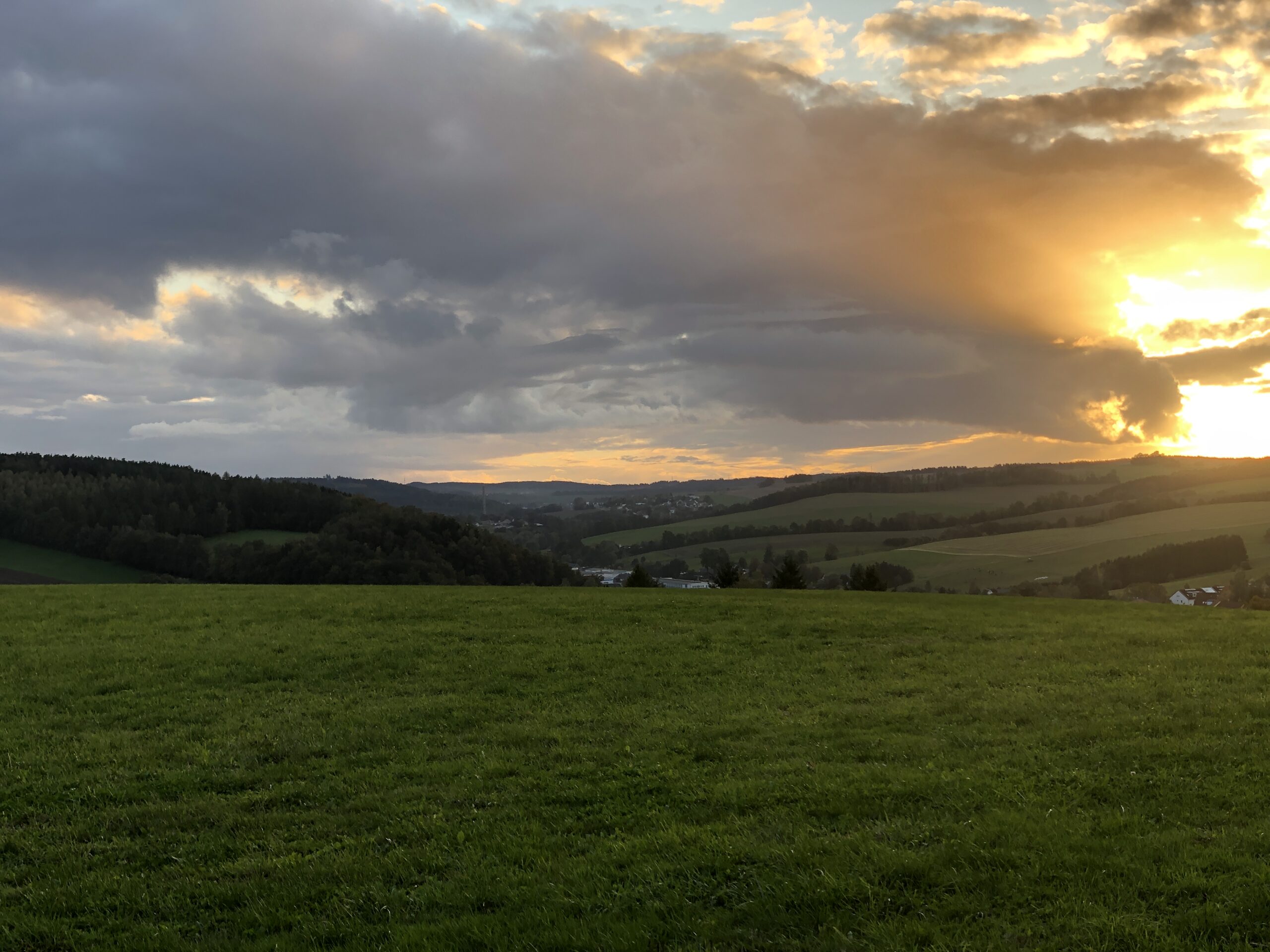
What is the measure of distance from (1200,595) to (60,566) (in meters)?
112

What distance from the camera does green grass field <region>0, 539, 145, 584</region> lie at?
82688 mm

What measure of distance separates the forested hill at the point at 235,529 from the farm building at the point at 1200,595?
188 feet

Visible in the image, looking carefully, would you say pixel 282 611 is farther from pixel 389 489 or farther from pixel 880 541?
pixel 389 489

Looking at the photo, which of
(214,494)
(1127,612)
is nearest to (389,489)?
(214,494)

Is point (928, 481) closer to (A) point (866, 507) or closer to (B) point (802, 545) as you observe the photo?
(A) point (866, 507)

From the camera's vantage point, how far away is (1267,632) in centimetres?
2222

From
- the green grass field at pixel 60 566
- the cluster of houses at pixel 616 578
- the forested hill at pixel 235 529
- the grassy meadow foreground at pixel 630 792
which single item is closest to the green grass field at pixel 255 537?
the forested hill at pixel 235 529

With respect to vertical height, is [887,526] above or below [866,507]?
below

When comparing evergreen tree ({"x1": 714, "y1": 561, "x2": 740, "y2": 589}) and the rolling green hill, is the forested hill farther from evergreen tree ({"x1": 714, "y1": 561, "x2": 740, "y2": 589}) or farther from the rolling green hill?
the rolling green hill

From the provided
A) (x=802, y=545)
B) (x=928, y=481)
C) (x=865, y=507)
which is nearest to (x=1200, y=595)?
(x=802, y=545)

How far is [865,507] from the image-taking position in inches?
5782

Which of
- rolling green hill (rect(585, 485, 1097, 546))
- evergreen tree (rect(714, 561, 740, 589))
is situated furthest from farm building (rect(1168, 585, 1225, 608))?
rolling green hill (rect(585, 485, 1097, 546))

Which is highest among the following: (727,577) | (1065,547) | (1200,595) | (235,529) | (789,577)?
(235,529)

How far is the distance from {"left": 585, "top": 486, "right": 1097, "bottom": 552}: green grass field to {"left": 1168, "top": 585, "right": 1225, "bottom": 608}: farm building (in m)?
66.7
